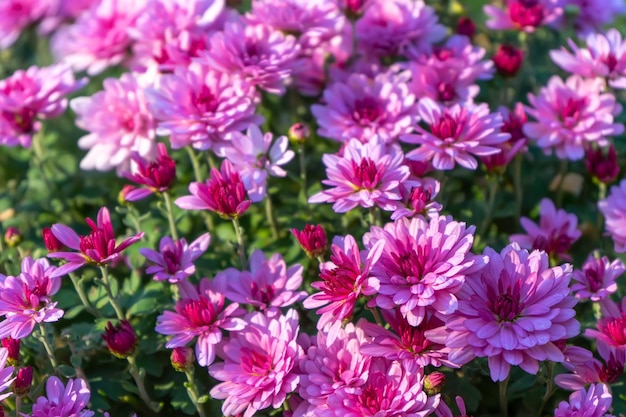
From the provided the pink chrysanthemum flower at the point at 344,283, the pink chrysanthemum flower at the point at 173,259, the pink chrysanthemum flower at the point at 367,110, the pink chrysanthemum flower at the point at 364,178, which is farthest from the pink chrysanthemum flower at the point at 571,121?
the pink chrysanthemum flower at the point at 173,259

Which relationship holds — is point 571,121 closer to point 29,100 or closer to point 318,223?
point 318,223

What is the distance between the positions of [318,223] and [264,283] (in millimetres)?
336

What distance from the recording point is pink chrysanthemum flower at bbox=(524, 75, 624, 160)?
201 centimetres

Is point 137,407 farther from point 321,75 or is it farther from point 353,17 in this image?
point 353,17

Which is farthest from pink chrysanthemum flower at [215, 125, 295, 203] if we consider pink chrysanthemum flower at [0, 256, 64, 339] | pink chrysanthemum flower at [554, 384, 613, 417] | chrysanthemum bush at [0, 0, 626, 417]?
pink chrysanthemum flower at [554, 384, 613, 417]

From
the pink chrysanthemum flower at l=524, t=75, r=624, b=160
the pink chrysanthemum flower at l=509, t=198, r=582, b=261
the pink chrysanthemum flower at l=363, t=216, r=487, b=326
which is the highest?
the pink chrysanthemum flower at l=363, t=216, r=487, b=326

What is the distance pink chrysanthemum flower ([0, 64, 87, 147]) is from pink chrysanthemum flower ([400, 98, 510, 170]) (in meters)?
0.93

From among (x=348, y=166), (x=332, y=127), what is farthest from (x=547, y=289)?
(x=332, y=127)

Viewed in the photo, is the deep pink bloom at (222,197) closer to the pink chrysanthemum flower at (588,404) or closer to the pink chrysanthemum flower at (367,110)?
the pink chrysanthemum flower at (367,110)

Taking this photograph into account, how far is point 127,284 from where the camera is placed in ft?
6.33

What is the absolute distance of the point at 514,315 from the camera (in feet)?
4.66

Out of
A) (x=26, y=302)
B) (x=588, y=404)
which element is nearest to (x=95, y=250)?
(x=26, y=302)

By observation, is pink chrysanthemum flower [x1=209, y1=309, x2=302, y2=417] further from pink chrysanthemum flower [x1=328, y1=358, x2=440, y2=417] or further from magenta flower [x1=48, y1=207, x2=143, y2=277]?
magenta flower [x1=48, y1=207, x2=143, y2=277]

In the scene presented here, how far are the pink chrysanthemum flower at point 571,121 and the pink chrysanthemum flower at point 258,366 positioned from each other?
0.85 meters
